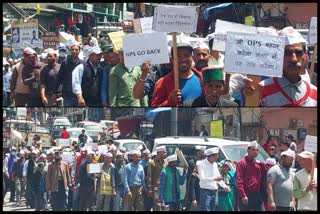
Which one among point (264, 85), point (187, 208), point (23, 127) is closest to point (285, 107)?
point (264, 85)

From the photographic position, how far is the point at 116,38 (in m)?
7.07

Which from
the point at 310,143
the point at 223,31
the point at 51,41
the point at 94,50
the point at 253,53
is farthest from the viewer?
the point at 94,50

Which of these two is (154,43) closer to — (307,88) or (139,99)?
(139,99)

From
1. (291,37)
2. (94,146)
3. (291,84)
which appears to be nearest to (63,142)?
(94,146)

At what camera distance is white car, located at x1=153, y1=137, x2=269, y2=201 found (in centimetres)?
570

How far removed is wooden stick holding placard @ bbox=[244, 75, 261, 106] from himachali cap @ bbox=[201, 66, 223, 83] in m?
0.23

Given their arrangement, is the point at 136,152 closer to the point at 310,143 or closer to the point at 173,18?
the point at 173,18

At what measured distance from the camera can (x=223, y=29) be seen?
645 cm

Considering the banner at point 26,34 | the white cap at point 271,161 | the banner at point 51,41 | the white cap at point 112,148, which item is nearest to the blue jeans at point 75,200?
the white cap at point 112,148

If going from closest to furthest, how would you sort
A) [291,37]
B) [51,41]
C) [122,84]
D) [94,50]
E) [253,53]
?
[253,53], [291,37], [122,84], [51,41], [94,50]

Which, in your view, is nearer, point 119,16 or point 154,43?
point 154,43

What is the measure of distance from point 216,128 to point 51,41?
6.54 ft

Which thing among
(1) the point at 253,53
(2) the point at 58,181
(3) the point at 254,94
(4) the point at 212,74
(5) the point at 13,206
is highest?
(1) the point at 253,53

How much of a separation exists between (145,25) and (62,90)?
933 mm
